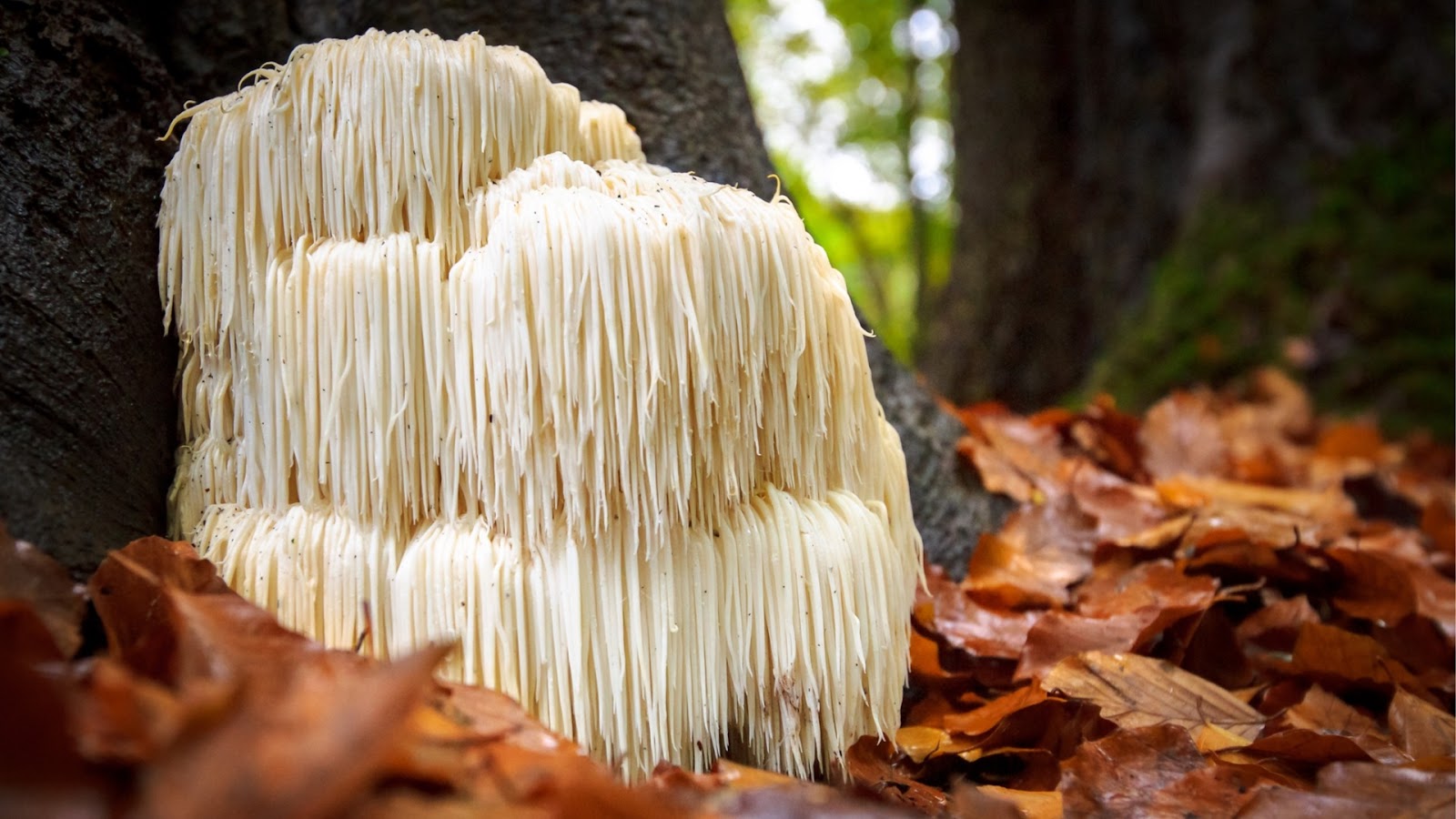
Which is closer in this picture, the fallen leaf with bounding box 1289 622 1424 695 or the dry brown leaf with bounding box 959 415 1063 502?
the fallen leaf with bounding box 1289 622 1424 695

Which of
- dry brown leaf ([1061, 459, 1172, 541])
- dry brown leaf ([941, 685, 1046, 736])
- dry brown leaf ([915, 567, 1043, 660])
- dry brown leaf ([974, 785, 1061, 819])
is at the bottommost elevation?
dry brown leaf ([974, 785, 1061, 819])

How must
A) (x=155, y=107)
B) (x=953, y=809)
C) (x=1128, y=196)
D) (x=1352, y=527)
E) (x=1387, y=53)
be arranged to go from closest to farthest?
1. (x=953, y=809)
2. (x=155, y=107)
3. (x=1352, y=527)
4. (x=1387, y=53)
5. (x=1128, y=196)

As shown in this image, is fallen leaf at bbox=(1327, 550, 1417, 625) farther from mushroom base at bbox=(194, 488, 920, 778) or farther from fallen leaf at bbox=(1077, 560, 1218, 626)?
mushroom base at bbox=(194, 488, 920, 778)

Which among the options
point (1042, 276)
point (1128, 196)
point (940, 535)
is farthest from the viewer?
point (1042, 276)

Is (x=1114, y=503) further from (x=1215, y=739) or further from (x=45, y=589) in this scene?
(x=45, y=589)

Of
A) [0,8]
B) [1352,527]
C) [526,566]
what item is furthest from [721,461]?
[1352,527]

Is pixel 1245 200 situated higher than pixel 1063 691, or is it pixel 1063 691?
pixel 1245 200

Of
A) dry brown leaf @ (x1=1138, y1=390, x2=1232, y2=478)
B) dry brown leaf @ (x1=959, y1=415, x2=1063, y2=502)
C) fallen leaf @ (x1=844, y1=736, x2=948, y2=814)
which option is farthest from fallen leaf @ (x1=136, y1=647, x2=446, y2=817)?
dry brown leaf @ (x1=1138, y1=390, x2=1232, y2=478)

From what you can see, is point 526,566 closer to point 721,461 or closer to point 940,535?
point 721,461
